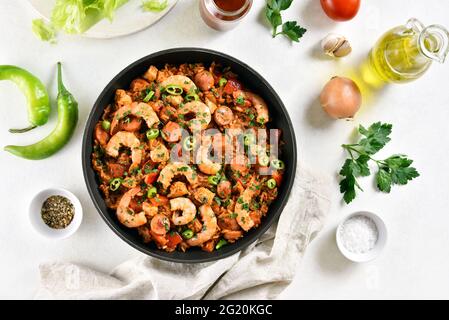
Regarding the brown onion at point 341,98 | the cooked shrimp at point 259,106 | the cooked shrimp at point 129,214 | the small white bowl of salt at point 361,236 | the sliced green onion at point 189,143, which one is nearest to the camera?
the cooked shrimp at point 129,214

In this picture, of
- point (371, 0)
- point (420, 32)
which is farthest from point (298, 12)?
point (420, 32)

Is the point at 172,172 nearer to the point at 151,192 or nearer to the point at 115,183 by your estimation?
the point at 151,192

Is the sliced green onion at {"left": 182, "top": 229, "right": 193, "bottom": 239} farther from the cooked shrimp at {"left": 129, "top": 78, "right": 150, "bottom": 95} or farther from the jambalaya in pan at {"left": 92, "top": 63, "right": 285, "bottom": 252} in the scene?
the cooked shrimp at {"left": 129, "top": 78, "right": 150, "bottom": 95}

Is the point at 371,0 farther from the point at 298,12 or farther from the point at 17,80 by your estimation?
the point at 17,80

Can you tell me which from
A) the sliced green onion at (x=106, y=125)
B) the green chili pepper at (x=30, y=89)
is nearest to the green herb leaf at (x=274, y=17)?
the sliced green onion at (x=106, y=125)

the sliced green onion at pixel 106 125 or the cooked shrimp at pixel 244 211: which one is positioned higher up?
the sliced green onion at pixel 106 125

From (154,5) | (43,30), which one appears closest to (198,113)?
(154,5)

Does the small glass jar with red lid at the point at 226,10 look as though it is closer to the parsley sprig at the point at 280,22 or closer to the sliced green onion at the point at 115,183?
the parsley sprig at the point at 280,22
